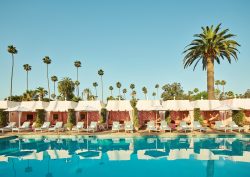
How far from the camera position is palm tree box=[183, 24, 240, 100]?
1131 inches

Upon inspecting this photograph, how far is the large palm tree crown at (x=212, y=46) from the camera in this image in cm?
2870

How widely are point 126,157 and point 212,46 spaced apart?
2107cm

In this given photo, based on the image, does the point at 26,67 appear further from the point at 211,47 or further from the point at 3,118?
the point at 211,47

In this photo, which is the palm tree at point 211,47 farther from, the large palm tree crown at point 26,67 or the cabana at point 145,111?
the large palm tree crown at point 26,67

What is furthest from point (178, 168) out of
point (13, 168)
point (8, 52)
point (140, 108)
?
point (8, 52)

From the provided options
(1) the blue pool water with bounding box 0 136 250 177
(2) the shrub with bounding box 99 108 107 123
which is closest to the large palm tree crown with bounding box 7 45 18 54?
(2) the shrub with bounding box 99 108 107 123

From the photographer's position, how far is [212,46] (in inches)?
1131

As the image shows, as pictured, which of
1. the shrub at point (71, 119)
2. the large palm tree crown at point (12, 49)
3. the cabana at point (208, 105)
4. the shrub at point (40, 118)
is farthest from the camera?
the large palm tree crown at point (12, 49)

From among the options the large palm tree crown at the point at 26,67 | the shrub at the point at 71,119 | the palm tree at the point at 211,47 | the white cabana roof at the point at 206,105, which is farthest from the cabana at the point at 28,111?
the large palm tree crown at the point at 26,67

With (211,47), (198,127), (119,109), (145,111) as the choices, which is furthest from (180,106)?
(211,47)

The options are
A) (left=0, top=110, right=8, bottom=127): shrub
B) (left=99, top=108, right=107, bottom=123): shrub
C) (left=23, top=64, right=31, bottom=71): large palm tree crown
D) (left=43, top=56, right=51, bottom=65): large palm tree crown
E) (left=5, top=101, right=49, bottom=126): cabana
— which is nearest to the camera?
(left=0, top=110, right=8, bottom=127): shrub

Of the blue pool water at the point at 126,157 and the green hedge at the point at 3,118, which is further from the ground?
the green hedge at the point at 3,118

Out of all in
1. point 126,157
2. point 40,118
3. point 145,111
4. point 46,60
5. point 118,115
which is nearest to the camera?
point 126,157

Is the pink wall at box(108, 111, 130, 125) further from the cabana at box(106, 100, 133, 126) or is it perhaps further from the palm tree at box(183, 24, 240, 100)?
the palm tree at box(183, 24, 240, 100)
